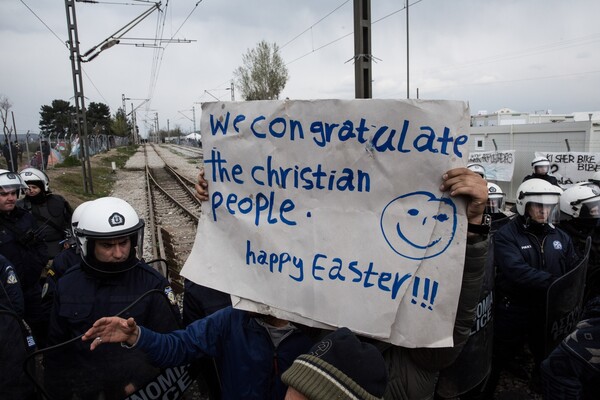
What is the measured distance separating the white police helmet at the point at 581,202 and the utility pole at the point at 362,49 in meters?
3.66

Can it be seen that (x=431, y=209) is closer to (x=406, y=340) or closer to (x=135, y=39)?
(x=406, y=340)

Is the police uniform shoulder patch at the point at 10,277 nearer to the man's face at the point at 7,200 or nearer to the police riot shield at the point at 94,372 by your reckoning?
the police riot shield at the point at 94,372

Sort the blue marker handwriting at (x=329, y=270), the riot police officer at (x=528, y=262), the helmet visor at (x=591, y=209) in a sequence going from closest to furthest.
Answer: the blue marker handwriting at (x=329, y=270) → the riot police officer at (x=528, y=262) → the helmet visor at (x=591, y=209)

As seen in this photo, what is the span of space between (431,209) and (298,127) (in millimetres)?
614

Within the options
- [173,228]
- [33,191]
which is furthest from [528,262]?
[173,228]

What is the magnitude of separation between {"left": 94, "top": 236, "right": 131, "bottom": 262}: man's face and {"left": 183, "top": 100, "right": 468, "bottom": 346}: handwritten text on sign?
2.39ft

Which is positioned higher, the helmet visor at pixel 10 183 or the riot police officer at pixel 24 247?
the helmet visor at pixel 10 183

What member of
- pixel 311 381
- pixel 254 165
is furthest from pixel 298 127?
pixel 311 381

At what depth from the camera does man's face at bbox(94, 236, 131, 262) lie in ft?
7.94

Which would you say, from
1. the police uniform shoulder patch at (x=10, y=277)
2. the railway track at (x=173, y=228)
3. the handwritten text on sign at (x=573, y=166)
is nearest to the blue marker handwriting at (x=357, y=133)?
the railway track at (x=173, y=228)

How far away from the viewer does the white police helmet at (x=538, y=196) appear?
337 cm

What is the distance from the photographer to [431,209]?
152 cm

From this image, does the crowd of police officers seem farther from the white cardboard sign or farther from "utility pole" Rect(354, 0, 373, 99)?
the white cardboard sign

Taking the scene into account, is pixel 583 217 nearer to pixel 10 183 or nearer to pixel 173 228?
pixel 10 183
